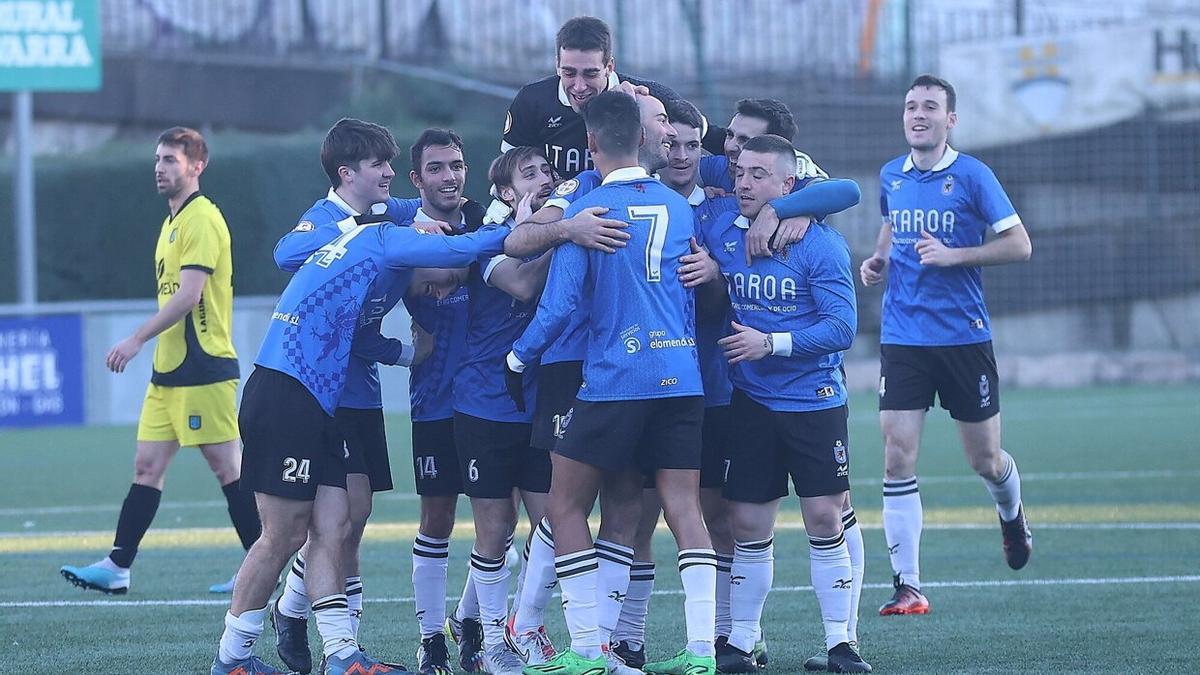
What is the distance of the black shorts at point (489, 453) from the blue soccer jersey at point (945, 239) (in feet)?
7.76

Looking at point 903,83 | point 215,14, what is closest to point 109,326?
point 215,14

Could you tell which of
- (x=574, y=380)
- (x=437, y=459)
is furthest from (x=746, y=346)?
(x=437, y=459)

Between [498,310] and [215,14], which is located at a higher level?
[215,14]

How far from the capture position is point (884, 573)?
8.09m

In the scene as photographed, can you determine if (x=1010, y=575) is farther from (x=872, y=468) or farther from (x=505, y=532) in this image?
(x=872, y=468)

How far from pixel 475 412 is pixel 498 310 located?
1.26ft

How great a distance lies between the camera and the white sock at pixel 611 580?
225 inches

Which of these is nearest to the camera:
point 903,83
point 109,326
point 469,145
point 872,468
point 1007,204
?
point 1007,204

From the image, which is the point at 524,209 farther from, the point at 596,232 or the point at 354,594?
the point at 354,594

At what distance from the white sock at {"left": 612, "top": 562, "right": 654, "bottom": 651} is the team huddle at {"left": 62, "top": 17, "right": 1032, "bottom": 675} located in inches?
0.9

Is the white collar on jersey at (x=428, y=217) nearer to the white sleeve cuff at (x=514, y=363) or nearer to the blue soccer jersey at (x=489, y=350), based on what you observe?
the blue soccer jersey at (x=489, y=350)

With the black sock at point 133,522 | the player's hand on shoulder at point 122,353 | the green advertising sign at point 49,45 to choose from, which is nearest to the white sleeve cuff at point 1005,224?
the player's hand on shoulder at point 122,353

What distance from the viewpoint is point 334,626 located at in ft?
18.3

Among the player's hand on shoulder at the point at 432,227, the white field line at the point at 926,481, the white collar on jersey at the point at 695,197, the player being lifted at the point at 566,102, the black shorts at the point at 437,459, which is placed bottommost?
the white field line at the point at 926,481
